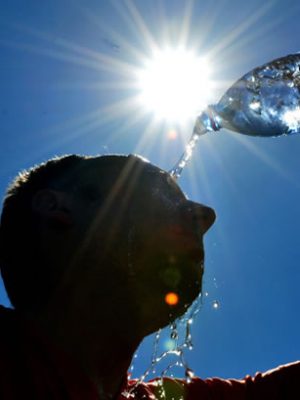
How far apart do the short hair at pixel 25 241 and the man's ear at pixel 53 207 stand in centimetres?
7

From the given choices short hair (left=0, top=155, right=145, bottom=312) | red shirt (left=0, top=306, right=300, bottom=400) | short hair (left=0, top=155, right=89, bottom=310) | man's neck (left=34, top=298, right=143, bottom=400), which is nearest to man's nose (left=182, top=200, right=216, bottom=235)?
short hair (left=0, top=155, right=145, bottom=312)

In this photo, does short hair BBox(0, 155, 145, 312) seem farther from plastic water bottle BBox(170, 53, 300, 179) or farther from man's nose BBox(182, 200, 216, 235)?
plastic water bottle BBox(170, 53, 300, 179)

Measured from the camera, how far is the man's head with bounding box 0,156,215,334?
2.86 m

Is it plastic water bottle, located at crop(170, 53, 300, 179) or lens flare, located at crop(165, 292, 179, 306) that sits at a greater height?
plastic water bottle, located at crop(170, 53, 300, 179)

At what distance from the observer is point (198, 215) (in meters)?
Result: 3.08

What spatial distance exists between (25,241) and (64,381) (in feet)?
3.48

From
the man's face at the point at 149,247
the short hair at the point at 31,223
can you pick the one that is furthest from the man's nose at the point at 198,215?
the short hair at the point at 31,223

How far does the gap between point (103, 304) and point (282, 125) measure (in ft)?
8.77

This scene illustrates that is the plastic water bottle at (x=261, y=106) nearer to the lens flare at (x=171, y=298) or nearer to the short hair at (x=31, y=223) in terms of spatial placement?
the short hair at (x=31, y=223)

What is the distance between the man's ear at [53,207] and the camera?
2.96 m

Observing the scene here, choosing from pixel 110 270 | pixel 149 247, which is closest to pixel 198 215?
pixel 149 247

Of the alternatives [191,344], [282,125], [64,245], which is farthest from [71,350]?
[282,125]

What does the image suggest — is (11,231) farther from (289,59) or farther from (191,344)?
(289,59)

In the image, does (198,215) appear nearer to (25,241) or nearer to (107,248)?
(107,248)
